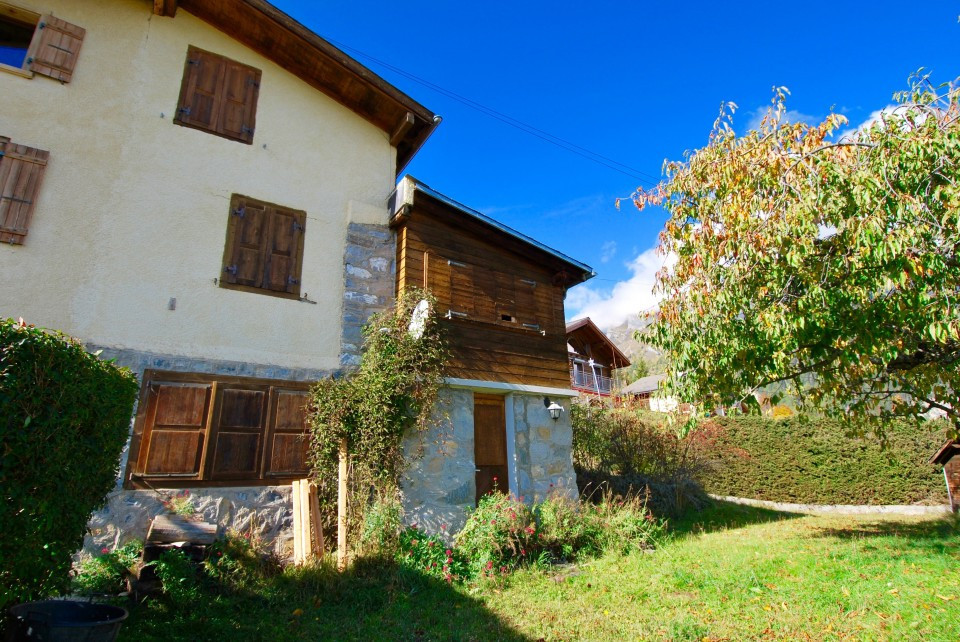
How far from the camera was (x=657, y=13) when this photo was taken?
977cm

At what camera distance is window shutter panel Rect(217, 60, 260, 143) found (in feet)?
25.7

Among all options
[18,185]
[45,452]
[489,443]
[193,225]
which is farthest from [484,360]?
[18,185]

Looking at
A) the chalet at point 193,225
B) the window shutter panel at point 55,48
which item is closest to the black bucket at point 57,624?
the chalet at point 193,225

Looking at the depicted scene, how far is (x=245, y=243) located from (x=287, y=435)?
2796mm

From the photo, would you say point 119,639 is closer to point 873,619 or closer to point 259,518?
point 259,518

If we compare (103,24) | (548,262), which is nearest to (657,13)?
(548,262)

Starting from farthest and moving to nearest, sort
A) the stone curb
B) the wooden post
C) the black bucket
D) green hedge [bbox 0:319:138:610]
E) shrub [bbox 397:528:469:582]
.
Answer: the stone curb
shrub [bbox 397:528:469:582]
the wooden post
the black bucket
green hedge [bbox 0:319:138:610]

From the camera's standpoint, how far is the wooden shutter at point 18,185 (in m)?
5.96

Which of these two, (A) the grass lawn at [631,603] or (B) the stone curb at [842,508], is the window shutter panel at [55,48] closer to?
(A) the grass lawn at [631,603]

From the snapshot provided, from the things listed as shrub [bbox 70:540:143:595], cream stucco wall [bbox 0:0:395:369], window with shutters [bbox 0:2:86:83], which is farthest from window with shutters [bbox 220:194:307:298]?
shrub [bbox 70:540:143:595]

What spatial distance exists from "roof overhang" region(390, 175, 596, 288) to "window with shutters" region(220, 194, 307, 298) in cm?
165

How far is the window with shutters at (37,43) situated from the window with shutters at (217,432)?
4186 mm

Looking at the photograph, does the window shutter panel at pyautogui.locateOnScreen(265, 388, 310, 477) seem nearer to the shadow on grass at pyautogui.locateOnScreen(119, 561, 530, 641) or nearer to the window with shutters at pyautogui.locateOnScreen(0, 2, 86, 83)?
the shadow on grass at pyautogui.locateOnScreen(119, 561, 530, 641)

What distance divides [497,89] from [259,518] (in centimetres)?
984
